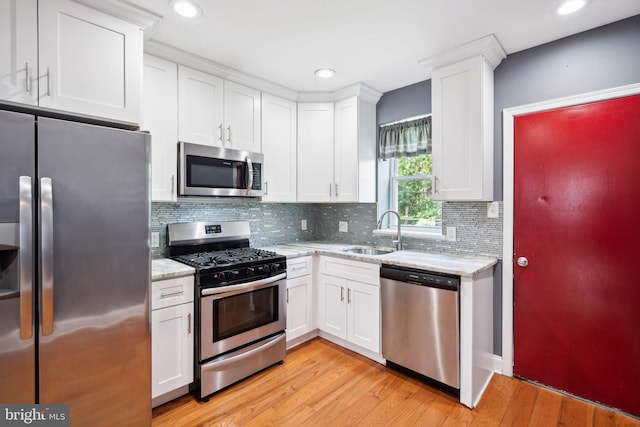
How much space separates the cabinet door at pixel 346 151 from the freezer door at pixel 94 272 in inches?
74.6

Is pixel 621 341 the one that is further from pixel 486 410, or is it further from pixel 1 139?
pixel 1 139

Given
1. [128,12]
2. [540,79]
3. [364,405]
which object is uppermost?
[128,12]

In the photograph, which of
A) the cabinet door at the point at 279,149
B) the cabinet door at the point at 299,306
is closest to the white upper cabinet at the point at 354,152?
the cabinet door at the point at 279,149

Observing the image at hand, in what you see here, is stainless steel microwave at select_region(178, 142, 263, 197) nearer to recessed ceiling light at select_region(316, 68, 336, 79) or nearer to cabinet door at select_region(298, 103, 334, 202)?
cabinet door at select_region(298, 103, 334, 202)

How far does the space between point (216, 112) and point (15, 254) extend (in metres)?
1.67

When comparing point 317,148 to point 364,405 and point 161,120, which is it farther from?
point 364,405

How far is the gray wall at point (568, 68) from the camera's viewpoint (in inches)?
75.9

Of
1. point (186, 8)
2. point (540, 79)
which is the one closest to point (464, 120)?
point (540, 79)

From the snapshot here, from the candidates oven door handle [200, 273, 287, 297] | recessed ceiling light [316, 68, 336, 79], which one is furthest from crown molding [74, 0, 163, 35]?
oven door handle [200, 273, 287, 297]

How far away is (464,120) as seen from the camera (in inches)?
92.7

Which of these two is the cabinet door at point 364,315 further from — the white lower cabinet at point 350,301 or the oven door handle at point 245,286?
the oven door handle at point 245,286

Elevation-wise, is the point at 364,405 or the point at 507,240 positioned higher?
the point at 507,240

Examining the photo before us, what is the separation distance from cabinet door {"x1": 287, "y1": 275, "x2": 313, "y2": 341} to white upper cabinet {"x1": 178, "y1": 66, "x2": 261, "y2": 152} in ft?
4.25

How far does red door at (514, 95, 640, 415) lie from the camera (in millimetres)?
1924
